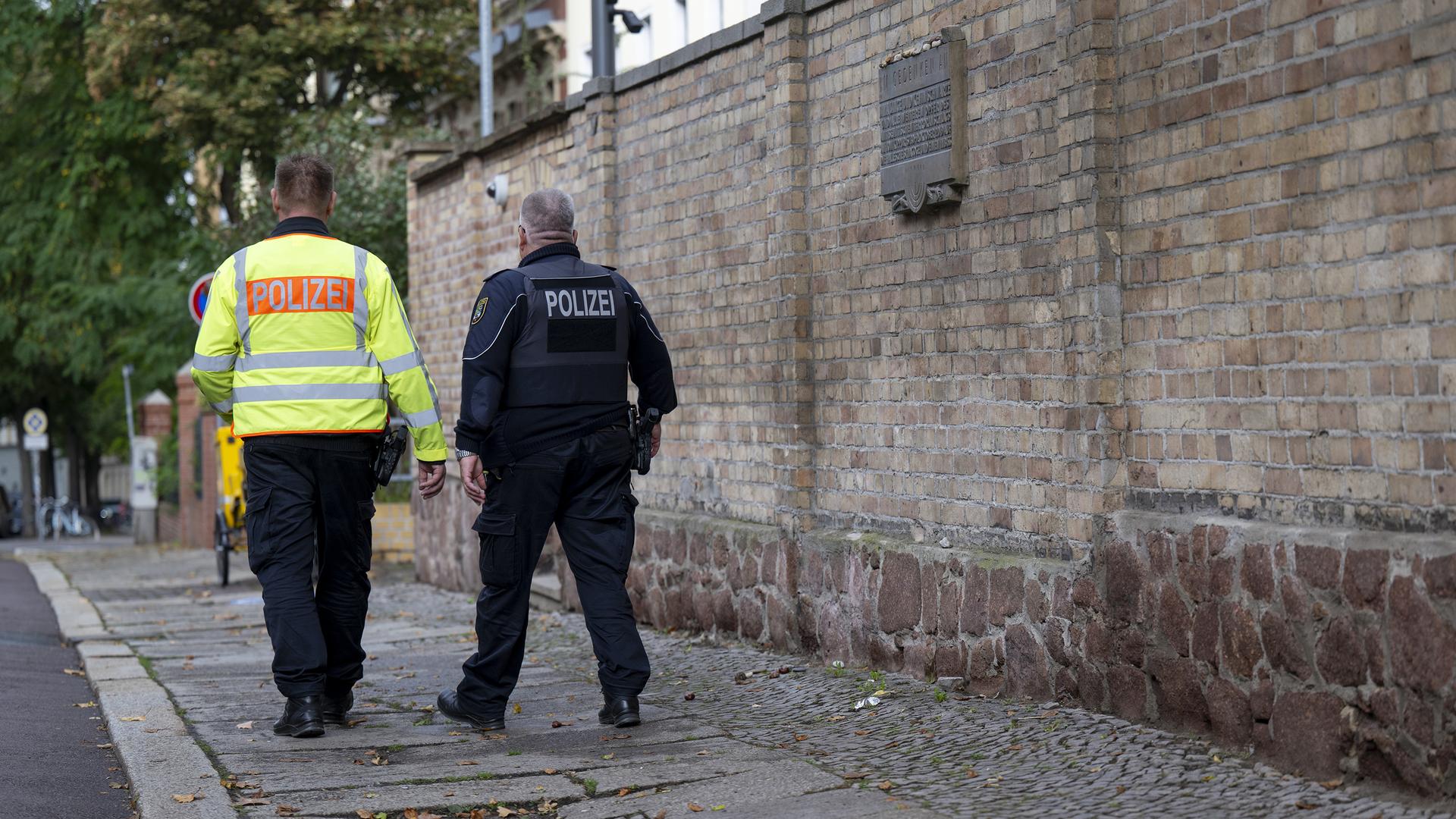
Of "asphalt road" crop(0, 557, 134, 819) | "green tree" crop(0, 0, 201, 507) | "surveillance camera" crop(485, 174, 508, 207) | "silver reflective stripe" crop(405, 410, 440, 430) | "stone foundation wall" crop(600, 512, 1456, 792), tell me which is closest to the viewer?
"stone foundation wall" crop(600, 512, 1456, 792)

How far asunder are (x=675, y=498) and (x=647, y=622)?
2.39 feet

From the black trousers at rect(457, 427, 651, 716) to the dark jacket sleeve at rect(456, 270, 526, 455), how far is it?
225 millimetres

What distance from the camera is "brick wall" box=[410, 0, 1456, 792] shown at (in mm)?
5059

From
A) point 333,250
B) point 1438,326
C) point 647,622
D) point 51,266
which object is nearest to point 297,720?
point 333,250

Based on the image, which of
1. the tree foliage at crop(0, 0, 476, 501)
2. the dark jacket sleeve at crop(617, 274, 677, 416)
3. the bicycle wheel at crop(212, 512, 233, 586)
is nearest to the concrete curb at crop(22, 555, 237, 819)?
the dark jacket sleeve at crop(617, 274, 677, 416)

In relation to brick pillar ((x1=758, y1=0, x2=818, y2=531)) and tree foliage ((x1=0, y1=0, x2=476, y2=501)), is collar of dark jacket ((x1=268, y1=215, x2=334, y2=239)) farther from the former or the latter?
tree foliage ((x1=0, y1=0, x2=476, y2=501))

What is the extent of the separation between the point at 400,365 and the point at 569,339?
0.68 meters

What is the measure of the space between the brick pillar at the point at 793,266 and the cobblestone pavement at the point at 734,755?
2.91 feet

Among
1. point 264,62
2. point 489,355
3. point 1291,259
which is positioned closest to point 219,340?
point 489,355

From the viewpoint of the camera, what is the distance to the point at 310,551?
22.3 feet

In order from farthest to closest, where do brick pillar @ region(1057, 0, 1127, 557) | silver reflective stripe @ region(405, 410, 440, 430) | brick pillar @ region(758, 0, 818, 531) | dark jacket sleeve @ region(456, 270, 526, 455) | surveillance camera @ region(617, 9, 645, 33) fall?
surveillance camera @ region(617, 9, 645, 33), brick pillar @ region(758, 0, 818, 531), silver reflective stripe @ region(405, 410, 440, 430), dark jacket sleeve @ region(456, 270, 526, 455), brick pillar @ region(1057, 0, 1127, 557)

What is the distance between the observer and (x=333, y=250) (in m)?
6.90

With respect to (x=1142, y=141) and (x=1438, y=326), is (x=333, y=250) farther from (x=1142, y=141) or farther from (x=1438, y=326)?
(x=1438, y=326)

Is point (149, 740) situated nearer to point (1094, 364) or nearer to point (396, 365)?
point (396, 365)
